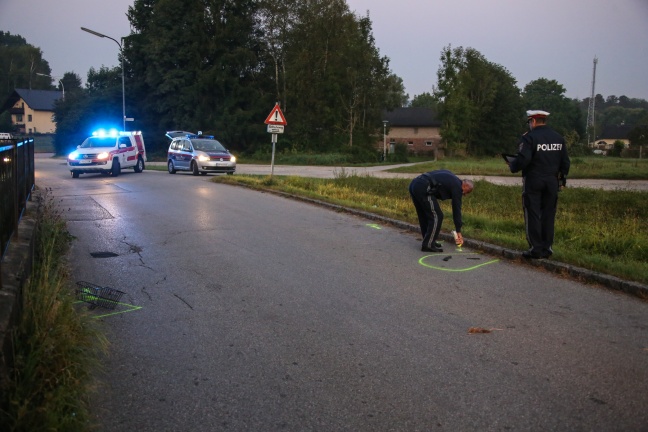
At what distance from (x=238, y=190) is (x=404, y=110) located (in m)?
71.5

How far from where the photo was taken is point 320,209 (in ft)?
46.9

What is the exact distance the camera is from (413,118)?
273ft

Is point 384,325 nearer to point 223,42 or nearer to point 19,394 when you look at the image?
point 19,394

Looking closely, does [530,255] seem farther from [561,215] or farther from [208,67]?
[208,67]

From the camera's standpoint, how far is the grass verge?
3.05 meters

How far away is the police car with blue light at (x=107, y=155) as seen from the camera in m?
25.4

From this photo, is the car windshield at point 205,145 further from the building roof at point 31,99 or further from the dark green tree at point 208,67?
the building roof at point 31,99

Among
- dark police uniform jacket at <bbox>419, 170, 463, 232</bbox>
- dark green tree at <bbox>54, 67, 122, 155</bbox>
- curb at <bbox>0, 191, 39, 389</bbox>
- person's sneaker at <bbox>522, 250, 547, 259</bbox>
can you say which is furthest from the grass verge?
dark green tree at <bbox>54, 67, 122, 155</bbox>

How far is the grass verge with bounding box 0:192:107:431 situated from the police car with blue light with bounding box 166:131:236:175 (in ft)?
71.8

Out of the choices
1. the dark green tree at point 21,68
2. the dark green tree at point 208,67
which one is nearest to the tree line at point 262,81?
the dark green tree at point 208,67

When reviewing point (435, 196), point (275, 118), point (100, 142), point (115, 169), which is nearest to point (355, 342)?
point (435, 196)

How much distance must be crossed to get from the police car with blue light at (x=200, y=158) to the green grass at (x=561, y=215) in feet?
12.3

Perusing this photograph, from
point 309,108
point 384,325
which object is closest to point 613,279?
point 384,325

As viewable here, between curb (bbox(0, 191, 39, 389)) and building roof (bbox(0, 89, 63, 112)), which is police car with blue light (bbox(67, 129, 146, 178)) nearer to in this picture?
curb (bbox(0, 191, 39, 389))
